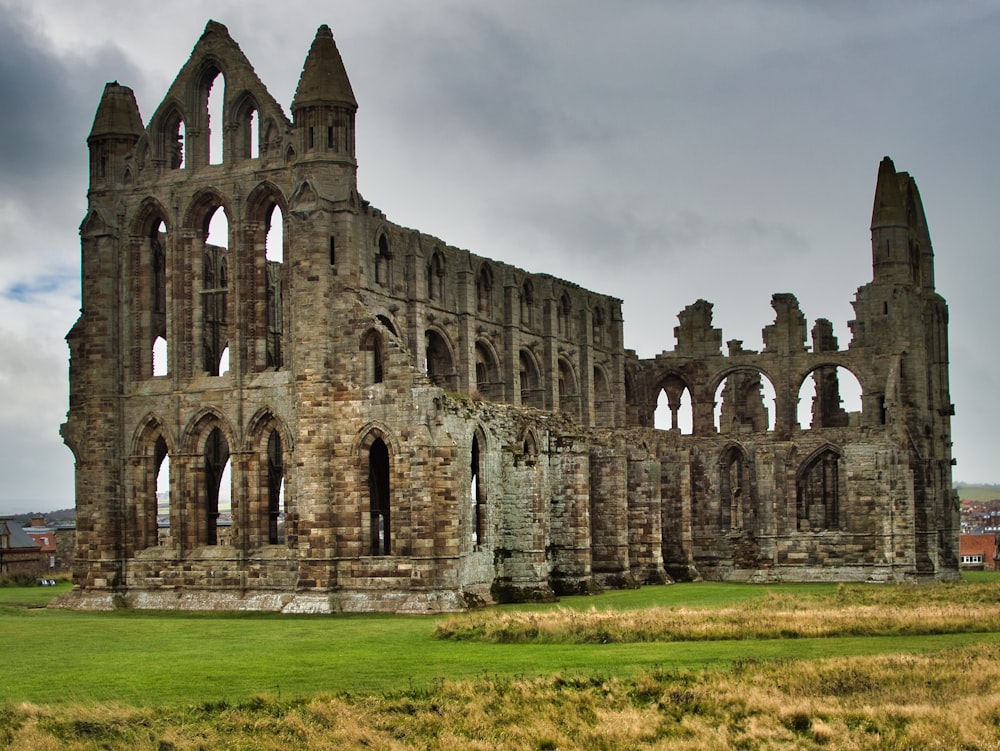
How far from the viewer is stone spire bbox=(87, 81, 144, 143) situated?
1753 inches

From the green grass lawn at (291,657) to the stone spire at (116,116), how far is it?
14.9 meters

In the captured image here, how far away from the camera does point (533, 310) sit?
53.8 meters

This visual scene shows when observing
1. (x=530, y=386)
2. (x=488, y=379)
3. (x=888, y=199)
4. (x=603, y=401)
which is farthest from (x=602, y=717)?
(x=888, y=199)

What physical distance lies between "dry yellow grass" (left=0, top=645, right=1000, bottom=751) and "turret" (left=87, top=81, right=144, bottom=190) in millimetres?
25211

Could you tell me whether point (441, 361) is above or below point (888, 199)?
below

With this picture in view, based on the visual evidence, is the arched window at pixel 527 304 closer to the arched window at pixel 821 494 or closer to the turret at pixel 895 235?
the turret at pixel 895 235

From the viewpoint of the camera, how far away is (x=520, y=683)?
22938mm

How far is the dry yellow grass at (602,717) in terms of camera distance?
19.5 m

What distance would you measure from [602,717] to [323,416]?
67.0ft

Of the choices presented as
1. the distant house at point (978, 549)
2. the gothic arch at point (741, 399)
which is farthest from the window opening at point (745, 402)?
the distant house at point (978, 549)

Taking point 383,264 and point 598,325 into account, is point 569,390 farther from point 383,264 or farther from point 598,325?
point 383,264

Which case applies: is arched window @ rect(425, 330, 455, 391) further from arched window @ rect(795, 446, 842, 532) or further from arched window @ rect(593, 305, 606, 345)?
arched window @ rect(795, 446, 842, 532)

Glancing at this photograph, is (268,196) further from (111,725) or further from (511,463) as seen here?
(111,725)

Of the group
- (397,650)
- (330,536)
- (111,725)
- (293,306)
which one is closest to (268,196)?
(293,306)
